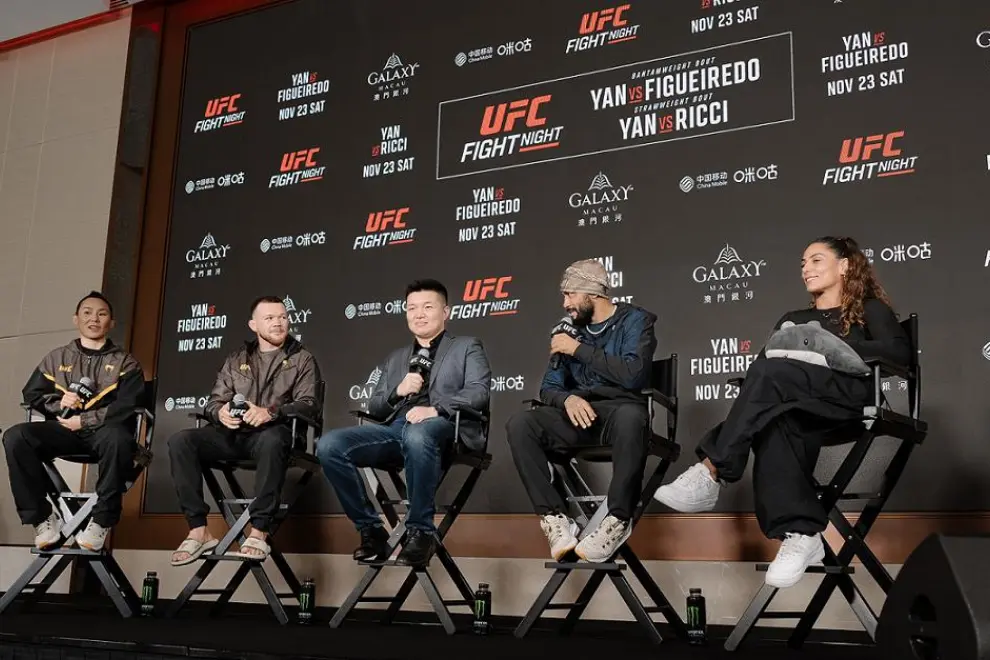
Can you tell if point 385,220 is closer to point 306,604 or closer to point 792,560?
point 306,604

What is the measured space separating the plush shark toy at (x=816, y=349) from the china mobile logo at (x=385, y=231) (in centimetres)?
239

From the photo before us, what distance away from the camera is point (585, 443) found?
3.51m

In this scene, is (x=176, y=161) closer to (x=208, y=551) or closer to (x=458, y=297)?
(x=458, y=297)

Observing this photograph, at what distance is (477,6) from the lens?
524 centimetres

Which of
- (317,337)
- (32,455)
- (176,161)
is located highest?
(176,161)

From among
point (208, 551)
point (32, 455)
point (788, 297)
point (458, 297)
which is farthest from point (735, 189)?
point (32, 455)

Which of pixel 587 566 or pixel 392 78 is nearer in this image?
pixel 587 566

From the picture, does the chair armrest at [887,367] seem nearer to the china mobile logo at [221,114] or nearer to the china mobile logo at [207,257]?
the china mobile logo at [207,257]

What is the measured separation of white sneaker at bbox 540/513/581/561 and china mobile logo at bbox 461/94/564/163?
210 centimetres

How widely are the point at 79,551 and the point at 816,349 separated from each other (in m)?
3.02

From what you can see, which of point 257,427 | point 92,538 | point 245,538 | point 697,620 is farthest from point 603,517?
point 92,538

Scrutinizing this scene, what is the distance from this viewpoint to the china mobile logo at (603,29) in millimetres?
4785

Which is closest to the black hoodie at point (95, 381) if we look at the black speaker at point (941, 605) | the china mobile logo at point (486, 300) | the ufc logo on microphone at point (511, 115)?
the china mobile logo at point (486, 300)

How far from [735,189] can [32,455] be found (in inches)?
129
